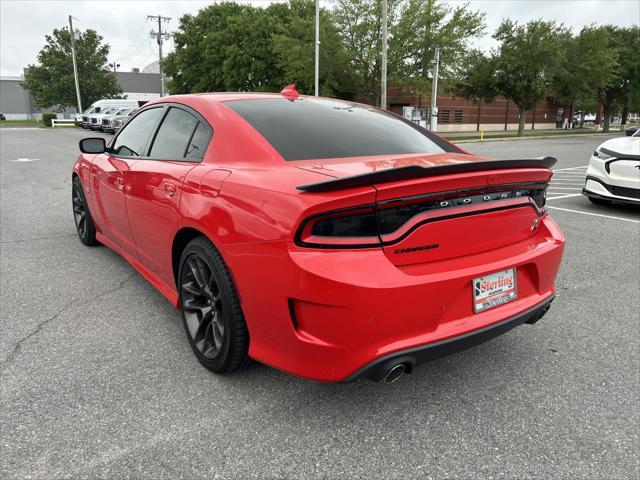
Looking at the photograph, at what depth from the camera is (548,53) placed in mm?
36750

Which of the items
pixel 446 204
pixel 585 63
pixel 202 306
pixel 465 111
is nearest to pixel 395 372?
pixel 446 204

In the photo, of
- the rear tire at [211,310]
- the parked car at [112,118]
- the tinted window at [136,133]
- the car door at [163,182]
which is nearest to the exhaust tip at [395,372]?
the rear tire at [211,310]

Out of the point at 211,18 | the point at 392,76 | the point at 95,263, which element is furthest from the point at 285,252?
the point at 211,18

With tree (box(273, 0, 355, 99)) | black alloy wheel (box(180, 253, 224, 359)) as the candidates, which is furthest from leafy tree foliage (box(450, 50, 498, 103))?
black alloy wheel (box(180, 253, 224, 359))

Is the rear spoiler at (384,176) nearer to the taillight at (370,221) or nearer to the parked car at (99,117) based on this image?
the taillight at (370,221)

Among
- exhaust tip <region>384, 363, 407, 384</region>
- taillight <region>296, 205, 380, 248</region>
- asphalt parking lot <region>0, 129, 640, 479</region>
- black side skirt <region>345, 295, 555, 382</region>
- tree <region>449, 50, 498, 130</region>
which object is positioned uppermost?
tree <region>449, 50, 498, 130</region>

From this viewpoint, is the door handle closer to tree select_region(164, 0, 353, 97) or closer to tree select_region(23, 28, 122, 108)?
tree select_region(164, 0, 353, 97)

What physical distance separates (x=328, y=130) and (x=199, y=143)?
77 cm

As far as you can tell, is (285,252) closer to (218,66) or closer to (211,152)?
(211,152)

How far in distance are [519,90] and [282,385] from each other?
41845 mm

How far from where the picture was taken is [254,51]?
43.0 metres

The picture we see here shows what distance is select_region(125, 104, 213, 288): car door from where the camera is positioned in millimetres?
2861

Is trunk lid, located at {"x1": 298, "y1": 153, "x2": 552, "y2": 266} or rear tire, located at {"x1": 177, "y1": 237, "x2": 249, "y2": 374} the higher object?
trunk lid, located at {"x1": 298, "y1": 153, "x2": 552, "y2": 266}

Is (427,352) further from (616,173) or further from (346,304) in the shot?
(616,173)
